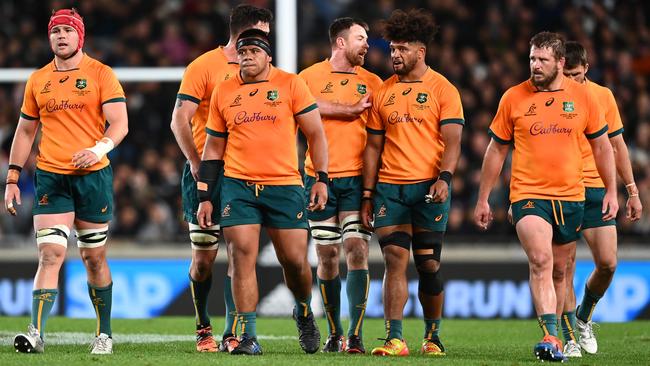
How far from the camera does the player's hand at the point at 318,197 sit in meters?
8.20

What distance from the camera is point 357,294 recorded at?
8.77 metres

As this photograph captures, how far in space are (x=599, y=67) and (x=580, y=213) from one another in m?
9.52

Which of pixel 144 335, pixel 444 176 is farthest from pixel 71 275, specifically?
pixel 444 176

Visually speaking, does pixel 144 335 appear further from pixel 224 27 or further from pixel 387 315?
pixel 224 27

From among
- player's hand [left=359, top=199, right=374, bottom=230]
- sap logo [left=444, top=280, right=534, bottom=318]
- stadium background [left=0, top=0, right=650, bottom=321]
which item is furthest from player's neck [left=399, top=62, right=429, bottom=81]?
sap logo [left=444, top=280, right=534, bottom=318]

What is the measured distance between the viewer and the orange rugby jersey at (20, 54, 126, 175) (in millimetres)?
8367

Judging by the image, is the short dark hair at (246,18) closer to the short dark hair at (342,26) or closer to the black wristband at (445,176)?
the short dark hair at (342,26)

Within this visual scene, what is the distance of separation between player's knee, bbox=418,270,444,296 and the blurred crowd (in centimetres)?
718

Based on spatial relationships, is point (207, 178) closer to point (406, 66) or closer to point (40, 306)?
point (40, 306)

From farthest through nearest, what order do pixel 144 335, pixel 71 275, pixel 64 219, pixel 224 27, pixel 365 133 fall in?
pixel 224 27 < pixel 71 275 < pixel 144 335 < pixel 365 133 < pixel 64 219

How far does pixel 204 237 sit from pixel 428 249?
1579 millimetres

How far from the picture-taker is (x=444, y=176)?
332 inches

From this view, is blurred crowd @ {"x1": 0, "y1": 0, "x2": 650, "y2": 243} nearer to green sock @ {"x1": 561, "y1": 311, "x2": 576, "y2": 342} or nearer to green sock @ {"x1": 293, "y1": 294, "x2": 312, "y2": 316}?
green sock @ {"x1": 561, "y1": 311, "x2": 576, "y2": 342}

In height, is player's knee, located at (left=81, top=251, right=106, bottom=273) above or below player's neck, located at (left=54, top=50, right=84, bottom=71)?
below
